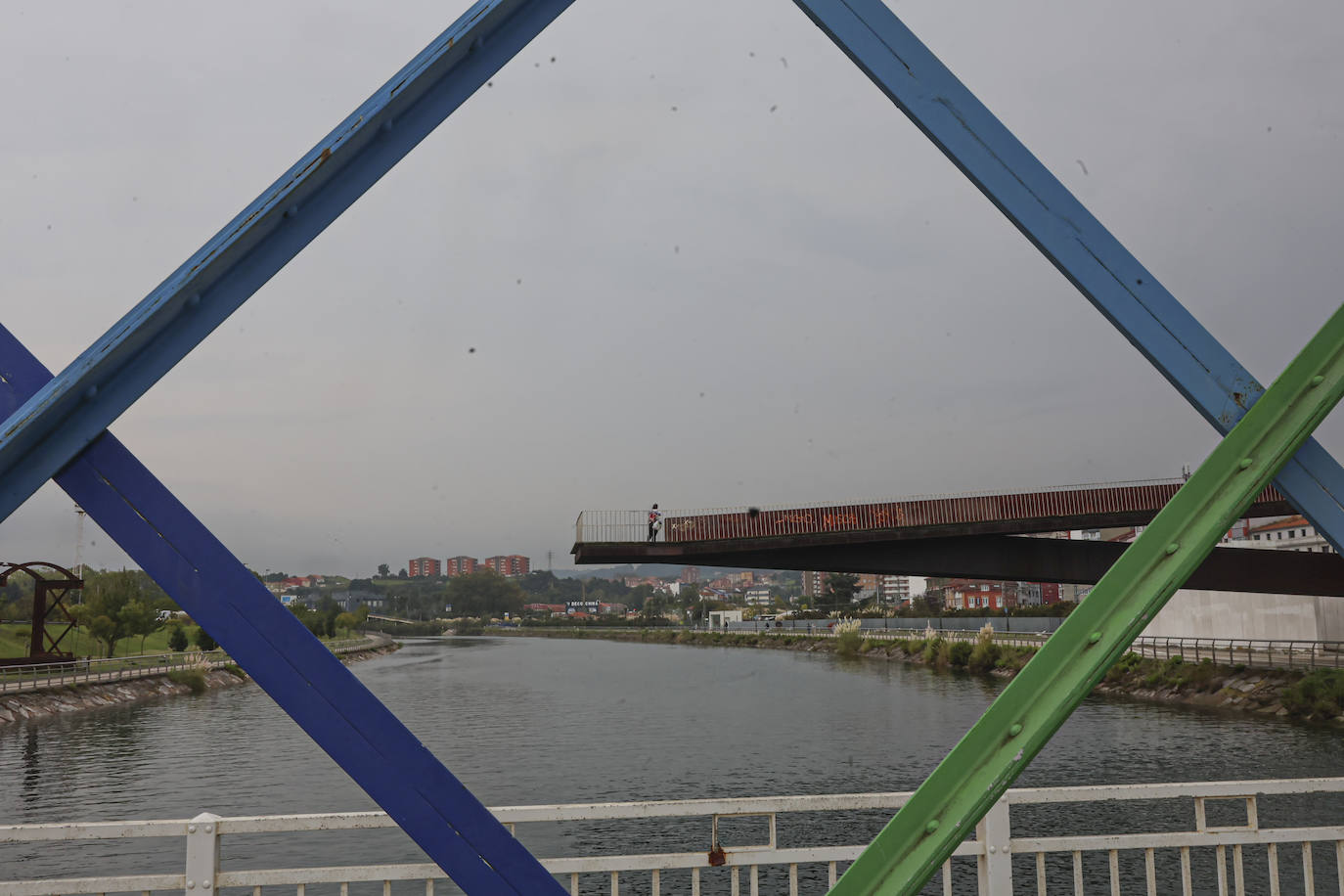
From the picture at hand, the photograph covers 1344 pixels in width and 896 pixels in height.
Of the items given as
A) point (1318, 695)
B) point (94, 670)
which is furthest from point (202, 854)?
point (94, 670)

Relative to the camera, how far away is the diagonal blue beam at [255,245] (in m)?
1.40

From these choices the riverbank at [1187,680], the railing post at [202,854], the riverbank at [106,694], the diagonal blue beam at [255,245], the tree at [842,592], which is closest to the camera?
the diagonal blue beam at [255,245]

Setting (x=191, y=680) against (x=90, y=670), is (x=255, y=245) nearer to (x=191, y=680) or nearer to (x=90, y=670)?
(x=90, y=670)

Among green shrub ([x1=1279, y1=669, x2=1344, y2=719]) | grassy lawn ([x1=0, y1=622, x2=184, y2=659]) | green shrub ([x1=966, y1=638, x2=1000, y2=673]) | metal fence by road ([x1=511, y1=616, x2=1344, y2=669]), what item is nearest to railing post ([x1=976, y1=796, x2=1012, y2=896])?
metal fence by road ([x1=511, y1=616, x2=1344, y2=669])

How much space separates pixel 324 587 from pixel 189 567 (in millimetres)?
152605

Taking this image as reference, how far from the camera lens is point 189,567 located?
1.45 metres

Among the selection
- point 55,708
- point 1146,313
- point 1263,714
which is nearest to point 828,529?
point 1146,313

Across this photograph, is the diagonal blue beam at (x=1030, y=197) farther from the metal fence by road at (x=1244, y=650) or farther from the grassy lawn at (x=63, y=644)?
the grassy lawn at (x=63, y=644)

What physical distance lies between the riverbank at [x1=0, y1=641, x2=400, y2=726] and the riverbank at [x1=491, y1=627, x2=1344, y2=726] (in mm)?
35907

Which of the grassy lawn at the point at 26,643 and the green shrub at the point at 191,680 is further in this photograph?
the grassy lawn at the point at 26,643

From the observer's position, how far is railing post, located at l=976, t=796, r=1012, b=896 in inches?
179

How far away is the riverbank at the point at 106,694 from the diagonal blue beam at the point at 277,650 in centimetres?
4233

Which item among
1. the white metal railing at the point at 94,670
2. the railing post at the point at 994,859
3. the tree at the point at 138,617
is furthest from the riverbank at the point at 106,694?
the railing post at the point at 994,859

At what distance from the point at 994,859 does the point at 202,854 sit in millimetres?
3936
